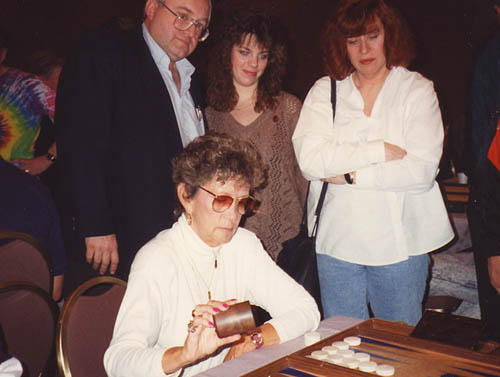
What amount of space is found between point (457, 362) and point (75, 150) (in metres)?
1.60

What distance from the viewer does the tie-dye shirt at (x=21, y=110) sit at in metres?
3.45

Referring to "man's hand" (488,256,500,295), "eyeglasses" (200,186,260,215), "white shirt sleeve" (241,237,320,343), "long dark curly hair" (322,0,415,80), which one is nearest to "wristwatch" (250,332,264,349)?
"white shirt sleeve" (241,237,320,343)

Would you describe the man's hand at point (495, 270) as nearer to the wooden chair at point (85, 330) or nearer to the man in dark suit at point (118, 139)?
the man in dark suit at point (118, 139)

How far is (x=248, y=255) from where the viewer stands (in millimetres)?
1946

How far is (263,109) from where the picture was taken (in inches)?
105

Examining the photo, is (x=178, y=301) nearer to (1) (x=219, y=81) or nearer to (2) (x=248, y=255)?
(2) (x=248, y=255)

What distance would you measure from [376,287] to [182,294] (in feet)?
3.12

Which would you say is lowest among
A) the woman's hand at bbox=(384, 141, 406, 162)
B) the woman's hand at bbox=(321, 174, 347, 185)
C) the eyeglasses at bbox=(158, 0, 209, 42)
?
the woman's hand at bbox=(321, 174, 347, 185)

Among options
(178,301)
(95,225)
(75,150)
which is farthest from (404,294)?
(75,150)

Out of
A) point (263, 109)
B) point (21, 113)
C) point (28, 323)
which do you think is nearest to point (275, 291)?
point (28, 323)

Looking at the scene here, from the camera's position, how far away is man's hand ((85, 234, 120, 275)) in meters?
2.12

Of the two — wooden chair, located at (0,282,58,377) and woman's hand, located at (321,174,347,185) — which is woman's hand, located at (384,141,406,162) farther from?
wooden chair, located at (0,282,58,377)

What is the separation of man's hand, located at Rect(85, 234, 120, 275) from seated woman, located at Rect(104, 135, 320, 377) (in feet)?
1.47

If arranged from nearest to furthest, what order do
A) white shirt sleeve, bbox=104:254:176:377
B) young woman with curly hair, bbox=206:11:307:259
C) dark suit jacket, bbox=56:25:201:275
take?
white shirt sleeve, bbox=104:254:176:377, dark suit jacket, bbox=56:25:201:275, young woman with curly hair, bbox=206:11:307:259
